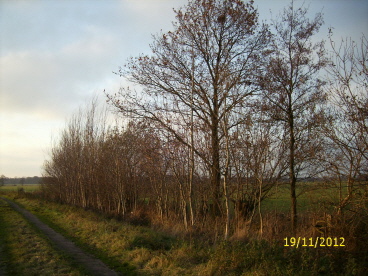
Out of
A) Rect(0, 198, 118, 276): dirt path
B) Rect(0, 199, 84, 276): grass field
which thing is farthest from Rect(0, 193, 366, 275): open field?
Rect(0, 199, 84, 276): grass field

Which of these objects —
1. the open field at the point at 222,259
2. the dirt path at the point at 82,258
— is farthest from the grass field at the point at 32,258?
the open field at the point at 222,259

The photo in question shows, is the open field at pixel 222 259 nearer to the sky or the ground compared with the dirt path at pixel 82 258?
nearer to the sky

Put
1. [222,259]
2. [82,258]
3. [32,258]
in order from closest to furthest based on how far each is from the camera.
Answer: [222,259], [32,258], [82,258]

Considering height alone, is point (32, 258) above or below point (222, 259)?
below

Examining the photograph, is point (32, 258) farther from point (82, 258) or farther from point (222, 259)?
point (222, 259)

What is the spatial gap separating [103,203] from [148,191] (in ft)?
21.9

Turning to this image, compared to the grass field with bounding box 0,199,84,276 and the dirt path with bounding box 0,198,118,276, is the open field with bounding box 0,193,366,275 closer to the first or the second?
the dirt path with bounding box 0,198,118,276

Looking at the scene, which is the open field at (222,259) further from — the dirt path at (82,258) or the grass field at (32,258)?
the grass field at (32,258)

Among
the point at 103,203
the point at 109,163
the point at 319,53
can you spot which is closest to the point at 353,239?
the point at 319,53

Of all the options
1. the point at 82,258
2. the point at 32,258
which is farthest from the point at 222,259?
the point at 32,258

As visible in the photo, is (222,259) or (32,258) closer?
(222,259)

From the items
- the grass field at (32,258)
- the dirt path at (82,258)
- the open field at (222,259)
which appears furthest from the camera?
the dirt path at (82,258)

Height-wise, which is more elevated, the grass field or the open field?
the open field

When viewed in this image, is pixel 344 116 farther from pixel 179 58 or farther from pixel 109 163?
pixel 109 163
